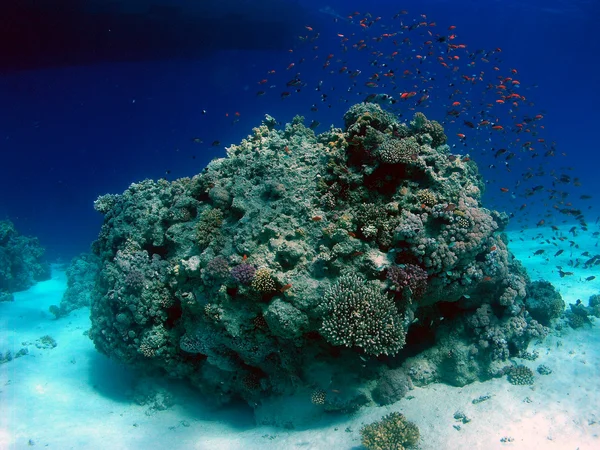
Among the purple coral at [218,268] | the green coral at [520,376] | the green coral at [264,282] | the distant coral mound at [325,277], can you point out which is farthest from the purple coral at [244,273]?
the green coral at [520,376]

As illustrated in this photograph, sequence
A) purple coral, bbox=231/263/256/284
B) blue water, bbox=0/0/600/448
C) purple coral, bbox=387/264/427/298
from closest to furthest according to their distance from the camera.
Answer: purple coral, bbox=387/264/427/298 → purple coral, bbox=231/263/256/284 → blue water, bbox=0/0/600/448

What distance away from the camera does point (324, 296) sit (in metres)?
6.92

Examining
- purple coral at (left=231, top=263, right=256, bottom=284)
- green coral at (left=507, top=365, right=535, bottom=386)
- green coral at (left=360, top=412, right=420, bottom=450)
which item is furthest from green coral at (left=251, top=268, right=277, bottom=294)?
green coral at (left=507, top=365, right=535, bottom=386)

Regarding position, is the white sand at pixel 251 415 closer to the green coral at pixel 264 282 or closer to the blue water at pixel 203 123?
the blue water at pixel 203 123

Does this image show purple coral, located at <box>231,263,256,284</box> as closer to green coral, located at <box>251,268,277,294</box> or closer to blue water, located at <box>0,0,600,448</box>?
green coral, located at <box>251,268,277,294</box>

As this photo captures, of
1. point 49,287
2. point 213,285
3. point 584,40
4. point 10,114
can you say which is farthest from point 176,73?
point 584,40

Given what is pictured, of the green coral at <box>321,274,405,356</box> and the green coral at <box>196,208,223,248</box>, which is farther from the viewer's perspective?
the green coral at <box>196,208,223,248</box>

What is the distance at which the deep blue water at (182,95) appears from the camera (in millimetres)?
36594

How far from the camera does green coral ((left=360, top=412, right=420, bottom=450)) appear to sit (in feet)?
23.1

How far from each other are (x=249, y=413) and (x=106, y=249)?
7035mm

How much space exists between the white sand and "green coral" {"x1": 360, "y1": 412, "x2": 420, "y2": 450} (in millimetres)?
379

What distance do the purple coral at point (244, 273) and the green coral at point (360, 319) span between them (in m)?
1.74

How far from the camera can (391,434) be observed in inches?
282

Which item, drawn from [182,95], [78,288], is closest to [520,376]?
[78,288]
